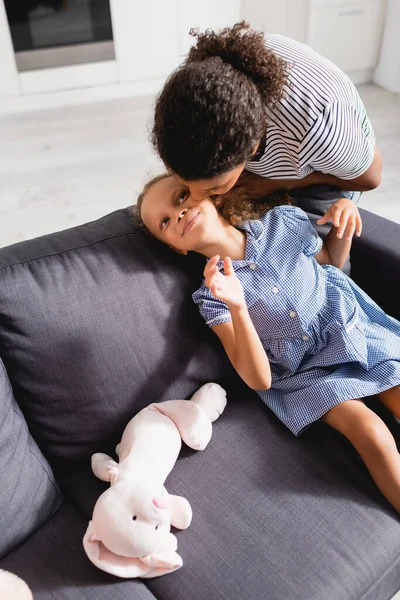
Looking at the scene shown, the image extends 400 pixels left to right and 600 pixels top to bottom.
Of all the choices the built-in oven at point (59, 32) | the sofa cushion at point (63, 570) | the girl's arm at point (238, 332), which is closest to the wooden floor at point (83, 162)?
the built-in oven at point (59, 32)

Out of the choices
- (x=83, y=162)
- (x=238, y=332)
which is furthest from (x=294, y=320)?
(x=83, y=162)

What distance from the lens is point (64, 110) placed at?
11.7ft

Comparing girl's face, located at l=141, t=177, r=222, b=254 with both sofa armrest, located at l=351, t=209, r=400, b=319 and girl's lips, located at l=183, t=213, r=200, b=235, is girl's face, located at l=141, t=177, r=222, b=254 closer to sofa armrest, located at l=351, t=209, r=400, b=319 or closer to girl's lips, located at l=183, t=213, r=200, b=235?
girl's lips, located at l=183, t=213, r=200, b=235

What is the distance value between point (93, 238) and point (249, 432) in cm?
55

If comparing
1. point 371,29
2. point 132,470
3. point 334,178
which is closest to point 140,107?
point 371,29

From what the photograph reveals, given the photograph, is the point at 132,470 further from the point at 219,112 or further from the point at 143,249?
the point at 219,112

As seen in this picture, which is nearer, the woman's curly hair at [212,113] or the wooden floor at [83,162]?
the woman's curly hair at [212,113]

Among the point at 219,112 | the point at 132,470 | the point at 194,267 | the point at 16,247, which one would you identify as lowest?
the point at 132,470

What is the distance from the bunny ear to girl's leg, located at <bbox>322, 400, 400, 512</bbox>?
0.43 metres

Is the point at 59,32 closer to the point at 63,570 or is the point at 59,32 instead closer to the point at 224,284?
the point at 224,284

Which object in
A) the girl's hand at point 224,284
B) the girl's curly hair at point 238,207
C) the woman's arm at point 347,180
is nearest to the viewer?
the girl's hand at point 224,284

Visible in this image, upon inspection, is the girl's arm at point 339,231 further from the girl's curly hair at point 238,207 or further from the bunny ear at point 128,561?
the bunny ear at point 128,561

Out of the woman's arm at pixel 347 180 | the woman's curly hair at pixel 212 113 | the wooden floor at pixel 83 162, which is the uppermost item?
the woman's curly hair at pixel 212 113

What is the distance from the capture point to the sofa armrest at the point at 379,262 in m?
1.52
